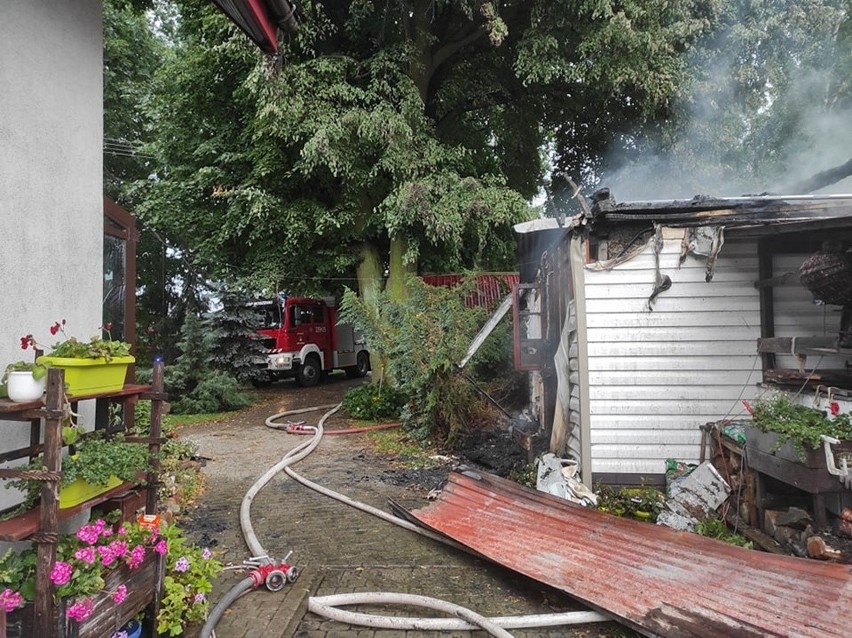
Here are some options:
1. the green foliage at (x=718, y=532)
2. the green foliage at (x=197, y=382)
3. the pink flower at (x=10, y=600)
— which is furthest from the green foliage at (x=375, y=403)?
the pink flower at (x=10, y=600)

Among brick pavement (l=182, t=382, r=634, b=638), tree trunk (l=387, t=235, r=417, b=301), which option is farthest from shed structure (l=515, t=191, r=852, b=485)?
tree trunk (l=387, t=235, r=417, b=301)

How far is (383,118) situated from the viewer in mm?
9586

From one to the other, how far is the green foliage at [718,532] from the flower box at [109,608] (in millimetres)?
4006

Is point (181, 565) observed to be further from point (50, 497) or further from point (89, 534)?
point (50, 497)

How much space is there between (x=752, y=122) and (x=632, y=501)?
10576 mm

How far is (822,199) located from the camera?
4594 millimetres

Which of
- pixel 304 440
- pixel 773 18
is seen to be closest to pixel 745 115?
pixel 773 18

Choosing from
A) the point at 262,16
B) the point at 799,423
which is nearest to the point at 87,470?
the point at 262,16

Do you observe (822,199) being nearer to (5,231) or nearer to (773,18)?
(5,231)

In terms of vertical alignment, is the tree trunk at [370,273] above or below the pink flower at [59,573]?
above

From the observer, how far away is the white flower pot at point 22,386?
92.1 inches

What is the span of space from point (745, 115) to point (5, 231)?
42.8 feet

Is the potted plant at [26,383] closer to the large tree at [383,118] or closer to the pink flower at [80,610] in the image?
the pink flower at [80,610]

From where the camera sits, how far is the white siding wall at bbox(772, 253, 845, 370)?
5.08 metres
